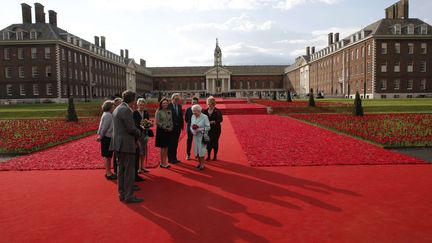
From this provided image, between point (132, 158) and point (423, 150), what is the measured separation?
8.95 metres

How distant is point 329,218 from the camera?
505 cm

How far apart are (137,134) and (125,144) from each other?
269 mm

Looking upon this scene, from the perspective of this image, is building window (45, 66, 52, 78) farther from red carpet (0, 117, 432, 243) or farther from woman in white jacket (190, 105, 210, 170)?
woman in white jacket (190, 105, 210, 170)

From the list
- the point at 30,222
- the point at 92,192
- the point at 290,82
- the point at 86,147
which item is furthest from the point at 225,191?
the point at 290,82

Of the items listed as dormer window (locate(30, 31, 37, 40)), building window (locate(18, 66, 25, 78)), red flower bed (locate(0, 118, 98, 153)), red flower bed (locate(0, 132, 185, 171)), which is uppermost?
dormer window (locate(30, 31, 37, 40))

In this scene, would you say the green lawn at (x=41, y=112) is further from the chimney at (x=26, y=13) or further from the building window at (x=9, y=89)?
the chimney at (x=26, y=13)

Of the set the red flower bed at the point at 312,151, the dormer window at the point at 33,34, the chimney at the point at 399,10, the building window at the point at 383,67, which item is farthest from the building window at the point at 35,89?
the chimney at the point at 399,10

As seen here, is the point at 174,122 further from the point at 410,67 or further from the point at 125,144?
the point at 410,67

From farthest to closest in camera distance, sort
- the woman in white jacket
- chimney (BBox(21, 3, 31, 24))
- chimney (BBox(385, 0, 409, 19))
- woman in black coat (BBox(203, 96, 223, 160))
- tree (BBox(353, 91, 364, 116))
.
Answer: chimney (BBox(385, 0, 409, 19)), chimney (BBox(21, 3, 31, 24)), tree (BBox(353, 91, 364, 116)), woman in black coat (BBox(203, 96, 223, 160)), the woman in white jacket

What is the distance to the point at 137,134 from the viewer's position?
6004 millimetres

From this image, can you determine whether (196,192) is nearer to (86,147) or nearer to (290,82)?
(86,147)

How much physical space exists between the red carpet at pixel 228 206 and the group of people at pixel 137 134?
45 cm

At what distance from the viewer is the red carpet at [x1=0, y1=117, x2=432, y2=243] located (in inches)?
179

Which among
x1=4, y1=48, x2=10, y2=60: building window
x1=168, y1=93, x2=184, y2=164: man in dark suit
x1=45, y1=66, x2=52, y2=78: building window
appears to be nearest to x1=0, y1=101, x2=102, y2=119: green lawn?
x1=168, y1=93, x2=184, y2=164: man in dark suit
